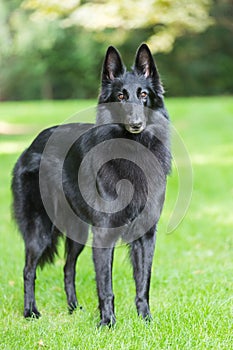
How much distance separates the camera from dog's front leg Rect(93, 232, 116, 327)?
352 cm

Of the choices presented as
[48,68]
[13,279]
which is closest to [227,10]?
[48,68]

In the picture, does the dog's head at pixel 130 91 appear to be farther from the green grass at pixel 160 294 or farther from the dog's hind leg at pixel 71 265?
the dog's hind leg at pixel 71 265

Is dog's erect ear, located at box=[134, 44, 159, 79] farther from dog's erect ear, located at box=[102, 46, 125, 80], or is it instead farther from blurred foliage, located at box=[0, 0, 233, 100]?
blurred foliage, located at box=[0, 0, 233, 100]

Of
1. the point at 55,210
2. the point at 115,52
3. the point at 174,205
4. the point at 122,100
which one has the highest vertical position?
the point at 115,52

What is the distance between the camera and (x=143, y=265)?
364 cm

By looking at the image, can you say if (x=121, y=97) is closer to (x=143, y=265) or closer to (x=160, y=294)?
(x=143, y=265)

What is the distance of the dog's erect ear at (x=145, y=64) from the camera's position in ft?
11.7

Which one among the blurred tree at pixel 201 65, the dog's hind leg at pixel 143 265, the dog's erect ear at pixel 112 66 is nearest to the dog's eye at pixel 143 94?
the dog's erect ear at pixel 112 66

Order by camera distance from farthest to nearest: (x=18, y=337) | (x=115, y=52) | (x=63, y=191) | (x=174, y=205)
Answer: (x=174, y=205)
(x=63, y=191)
(x=115, y=52)
(x=18, y=337)

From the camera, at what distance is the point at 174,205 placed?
7.51 metres

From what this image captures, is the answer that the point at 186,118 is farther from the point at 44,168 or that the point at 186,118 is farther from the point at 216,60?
the point at 216,60

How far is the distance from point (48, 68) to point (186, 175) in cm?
2599

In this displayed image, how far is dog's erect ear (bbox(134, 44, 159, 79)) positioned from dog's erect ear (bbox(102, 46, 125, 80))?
0.11m

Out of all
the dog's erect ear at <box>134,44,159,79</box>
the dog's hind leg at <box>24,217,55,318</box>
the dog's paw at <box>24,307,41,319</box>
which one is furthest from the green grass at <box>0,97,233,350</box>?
the dog's erect ear at <box>134,44,159,79</box>
